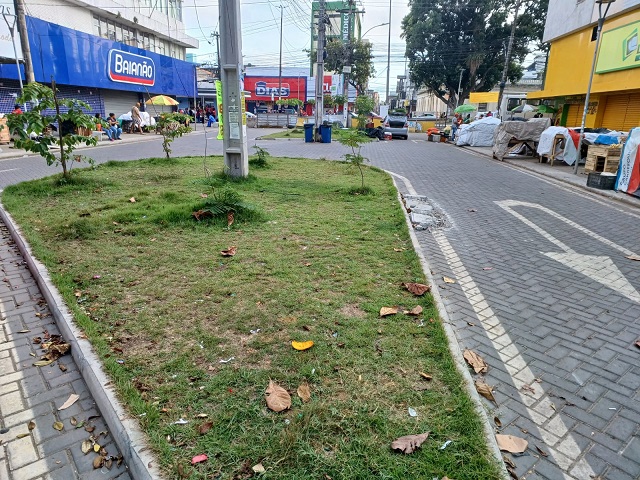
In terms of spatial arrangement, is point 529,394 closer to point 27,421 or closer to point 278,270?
point 278,270

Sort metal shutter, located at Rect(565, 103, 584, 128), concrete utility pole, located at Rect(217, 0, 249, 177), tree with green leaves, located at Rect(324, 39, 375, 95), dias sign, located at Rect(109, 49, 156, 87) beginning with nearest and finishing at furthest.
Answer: concrete utility pole, located at Rect(217, 0, 249, 177) → metal shutter, located at Rect(565, 103, 584, 128) → dias sign, located at Rect(109, 49, 156, 87) → tree with green leaves, located at Rect(324, 39, 375, 95)

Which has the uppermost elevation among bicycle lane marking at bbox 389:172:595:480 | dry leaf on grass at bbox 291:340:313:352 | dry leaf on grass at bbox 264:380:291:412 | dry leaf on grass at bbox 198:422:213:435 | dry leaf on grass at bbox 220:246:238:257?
dry leaf on grass at bbox 220:246:238:257

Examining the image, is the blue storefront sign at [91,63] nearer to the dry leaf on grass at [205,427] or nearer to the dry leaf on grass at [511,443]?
the dry leaf on grass at [205,427]

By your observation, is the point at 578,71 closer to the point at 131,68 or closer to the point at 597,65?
the point at 597,65

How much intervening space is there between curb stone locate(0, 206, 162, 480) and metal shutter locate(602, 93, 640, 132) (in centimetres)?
1973

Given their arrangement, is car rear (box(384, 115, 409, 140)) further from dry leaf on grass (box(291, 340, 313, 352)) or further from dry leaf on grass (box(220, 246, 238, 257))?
dry leaf on grass (box(291, 340, 313, 352))

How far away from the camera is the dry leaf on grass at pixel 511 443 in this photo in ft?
7.88

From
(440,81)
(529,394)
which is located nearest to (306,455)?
(529,394)

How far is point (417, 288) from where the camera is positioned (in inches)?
169

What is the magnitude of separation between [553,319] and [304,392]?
2596mm

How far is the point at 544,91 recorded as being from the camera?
938 inches

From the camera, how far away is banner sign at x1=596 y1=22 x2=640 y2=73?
49.7 feet

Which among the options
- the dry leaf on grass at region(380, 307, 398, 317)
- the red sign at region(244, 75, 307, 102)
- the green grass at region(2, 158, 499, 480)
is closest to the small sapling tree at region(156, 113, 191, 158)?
the green grass at region(2, 158, 499, 480)

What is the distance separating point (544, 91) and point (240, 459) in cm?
2686
